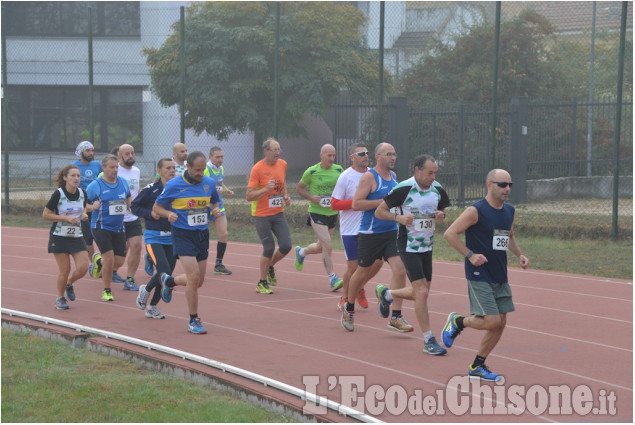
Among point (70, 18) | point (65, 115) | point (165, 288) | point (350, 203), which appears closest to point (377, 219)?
point (350, 203)

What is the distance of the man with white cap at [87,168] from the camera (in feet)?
46.3

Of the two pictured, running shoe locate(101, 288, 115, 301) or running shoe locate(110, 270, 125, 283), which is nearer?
running shoe locate(101, 288, 115, 301)

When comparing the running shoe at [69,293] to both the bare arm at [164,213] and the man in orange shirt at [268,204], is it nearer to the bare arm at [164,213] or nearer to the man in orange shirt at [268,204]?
Result: the man in orange shirt at [268,204]

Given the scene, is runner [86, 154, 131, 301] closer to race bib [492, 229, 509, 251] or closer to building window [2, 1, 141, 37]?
race bib [492, 229, 509, 251]

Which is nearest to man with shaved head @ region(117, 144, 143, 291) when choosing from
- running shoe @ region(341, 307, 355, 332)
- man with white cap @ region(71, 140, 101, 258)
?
man with white cap @ region(71, 140, 101, 258)

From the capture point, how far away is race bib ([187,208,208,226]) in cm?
1015

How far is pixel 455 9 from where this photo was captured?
1463 inches

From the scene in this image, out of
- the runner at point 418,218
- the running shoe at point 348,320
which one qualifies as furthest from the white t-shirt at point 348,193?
the runner at point 418,218

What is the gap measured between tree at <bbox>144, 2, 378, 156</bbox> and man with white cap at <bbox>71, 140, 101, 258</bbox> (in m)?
13.3

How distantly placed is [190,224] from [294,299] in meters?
2.67

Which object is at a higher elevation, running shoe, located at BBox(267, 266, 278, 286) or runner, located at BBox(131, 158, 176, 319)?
runner, located at BBox(131, 158, 176, 319)

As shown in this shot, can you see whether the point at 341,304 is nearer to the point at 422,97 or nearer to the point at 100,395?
the point at 100,395

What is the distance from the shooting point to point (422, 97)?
3059 centimetres

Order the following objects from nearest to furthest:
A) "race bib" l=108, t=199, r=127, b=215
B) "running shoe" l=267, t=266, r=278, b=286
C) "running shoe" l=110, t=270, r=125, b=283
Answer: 1. "race bib" l=108, t=199, r=127, b=215
2. "running shoe" l=267, t=266, r=278, b=286
3. "running shoe" l=110, t=270, r=125, b=283
